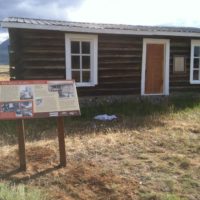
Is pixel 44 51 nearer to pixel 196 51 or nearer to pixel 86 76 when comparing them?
pixel 86 76

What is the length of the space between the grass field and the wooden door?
10.2 feet

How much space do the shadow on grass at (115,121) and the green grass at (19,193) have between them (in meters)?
2.85

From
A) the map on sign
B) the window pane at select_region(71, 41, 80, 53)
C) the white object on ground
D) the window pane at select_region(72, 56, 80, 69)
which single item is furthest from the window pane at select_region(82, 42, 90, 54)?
the map on sign

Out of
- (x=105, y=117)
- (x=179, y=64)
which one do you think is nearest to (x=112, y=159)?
(x=105, y=117)

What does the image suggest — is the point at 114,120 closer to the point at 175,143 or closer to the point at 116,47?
the point at 175,143

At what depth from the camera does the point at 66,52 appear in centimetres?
1187

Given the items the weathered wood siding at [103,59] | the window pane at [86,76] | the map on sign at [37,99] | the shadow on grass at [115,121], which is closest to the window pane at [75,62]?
the window pane at [86,76]

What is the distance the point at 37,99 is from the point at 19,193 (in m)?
1.62

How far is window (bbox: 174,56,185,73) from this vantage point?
13.7m

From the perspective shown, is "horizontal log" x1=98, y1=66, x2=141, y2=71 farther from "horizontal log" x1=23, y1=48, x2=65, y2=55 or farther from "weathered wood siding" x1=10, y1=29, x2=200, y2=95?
"horizontal log" x1=23, y1=48, x2=65, y2=55

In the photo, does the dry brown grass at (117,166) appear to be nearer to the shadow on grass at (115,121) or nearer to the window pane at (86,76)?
the shadow on grass at (115,121)

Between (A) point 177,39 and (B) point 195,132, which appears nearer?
(B) point 195,132

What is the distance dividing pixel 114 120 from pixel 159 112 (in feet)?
5.67

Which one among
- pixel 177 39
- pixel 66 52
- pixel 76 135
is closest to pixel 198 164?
pixel 76 135
